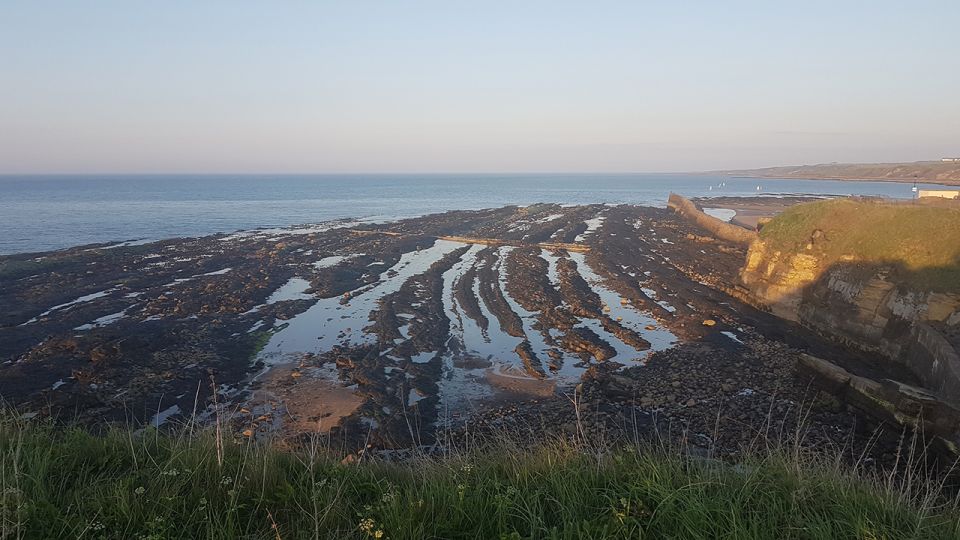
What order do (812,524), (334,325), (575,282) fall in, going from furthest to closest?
(575,282) → (334,325) → (812,524)

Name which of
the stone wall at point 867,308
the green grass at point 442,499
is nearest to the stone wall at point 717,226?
the stone wall at point 867,308

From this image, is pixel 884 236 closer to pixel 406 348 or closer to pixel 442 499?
pixel 406 348

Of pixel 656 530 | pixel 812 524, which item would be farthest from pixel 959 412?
pixel 656 530

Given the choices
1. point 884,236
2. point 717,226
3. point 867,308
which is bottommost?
point 867,308

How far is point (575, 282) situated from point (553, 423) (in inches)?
673

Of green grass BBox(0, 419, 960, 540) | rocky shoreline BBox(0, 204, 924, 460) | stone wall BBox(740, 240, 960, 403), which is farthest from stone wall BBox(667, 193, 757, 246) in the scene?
green grass BBox(0, 419, 960, 540)

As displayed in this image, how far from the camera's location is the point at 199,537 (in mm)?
4070

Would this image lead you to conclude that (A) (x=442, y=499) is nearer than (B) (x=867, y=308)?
Yes

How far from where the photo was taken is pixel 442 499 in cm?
462

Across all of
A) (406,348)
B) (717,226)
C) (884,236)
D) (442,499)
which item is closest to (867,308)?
(884,236)

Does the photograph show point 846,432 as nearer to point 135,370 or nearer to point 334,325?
point 334,325

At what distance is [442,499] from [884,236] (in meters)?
23.4

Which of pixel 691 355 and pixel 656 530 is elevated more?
pixel 656 530

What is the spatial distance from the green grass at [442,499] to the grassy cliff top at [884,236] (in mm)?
17342
